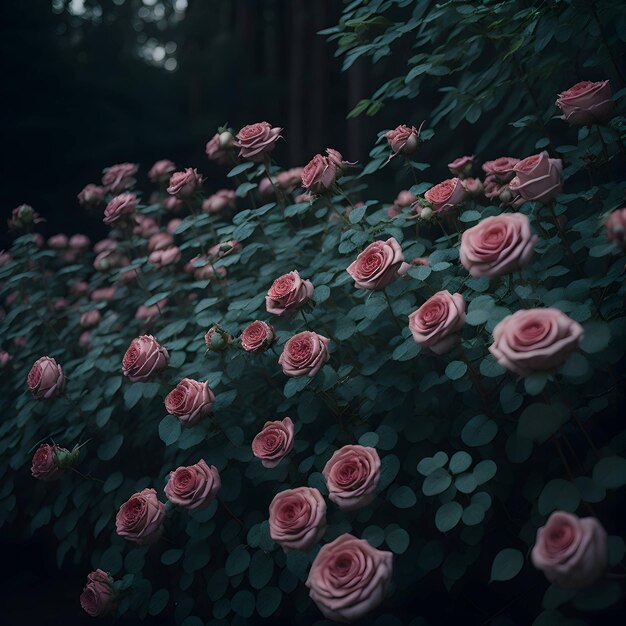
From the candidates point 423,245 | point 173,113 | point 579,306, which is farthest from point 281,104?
point 579,306

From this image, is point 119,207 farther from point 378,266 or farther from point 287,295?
point 378,266

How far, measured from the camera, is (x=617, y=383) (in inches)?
52.5

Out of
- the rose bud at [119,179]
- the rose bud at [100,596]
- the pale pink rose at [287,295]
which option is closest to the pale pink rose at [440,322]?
the pale pink rose at [287,295]

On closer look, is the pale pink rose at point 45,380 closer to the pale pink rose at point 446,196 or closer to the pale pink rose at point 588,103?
the pale pink rose at point 446,196

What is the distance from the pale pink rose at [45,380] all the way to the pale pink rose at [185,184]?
72cm

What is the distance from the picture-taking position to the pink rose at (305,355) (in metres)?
1.42

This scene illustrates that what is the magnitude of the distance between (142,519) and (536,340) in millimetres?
1089

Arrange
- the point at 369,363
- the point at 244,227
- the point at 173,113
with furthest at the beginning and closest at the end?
the point at 173,113
the point at 244,227
the point at 369,363

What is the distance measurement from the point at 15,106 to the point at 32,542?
375cm

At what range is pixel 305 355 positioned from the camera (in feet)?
4.70

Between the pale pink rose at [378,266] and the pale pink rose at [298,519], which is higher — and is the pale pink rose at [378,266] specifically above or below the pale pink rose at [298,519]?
above

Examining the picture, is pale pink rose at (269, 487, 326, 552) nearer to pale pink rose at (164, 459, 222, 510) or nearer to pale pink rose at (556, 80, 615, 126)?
pale pink rose at (164, 459, 222, 510)

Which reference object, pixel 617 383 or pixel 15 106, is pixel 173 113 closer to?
pixel 15 106

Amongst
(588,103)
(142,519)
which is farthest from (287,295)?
(588,103)
